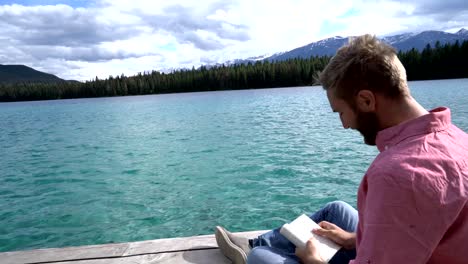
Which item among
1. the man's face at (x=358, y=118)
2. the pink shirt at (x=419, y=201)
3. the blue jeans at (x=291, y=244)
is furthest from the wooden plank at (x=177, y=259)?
the pink shirt at (x=419, y=201)

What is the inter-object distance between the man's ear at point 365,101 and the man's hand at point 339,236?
1.47 metres

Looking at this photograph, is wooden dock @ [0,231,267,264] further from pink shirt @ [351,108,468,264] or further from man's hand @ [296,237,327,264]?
pink shirt @ [351,108,468,264]

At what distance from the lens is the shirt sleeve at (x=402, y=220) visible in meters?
1.60

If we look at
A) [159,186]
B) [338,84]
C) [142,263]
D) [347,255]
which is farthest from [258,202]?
[338,84]

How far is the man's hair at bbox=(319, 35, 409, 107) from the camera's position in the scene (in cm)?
184

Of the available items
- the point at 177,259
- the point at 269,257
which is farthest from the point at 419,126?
the point at 177,259

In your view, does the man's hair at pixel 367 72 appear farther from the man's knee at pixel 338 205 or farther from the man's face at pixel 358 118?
the man's knee at pixel 338 205

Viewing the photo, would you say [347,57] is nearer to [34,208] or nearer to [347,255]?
[347,255]

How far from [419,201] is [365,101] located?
52 centimetres

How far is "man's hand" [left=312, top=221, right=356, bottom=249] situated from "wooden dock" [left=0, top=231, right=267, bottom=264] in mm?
1310

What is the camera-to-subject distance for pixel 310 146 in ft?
59.8

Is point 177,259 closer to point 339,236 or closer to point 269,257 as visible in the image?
point 269,257

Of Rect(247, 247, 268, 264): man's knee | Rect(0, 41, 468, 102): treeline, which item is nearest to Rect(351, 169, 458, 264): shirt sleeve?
Rect(247, 247, 268, 264): man's knee

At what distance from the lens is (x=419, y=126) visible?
177 centimetres
